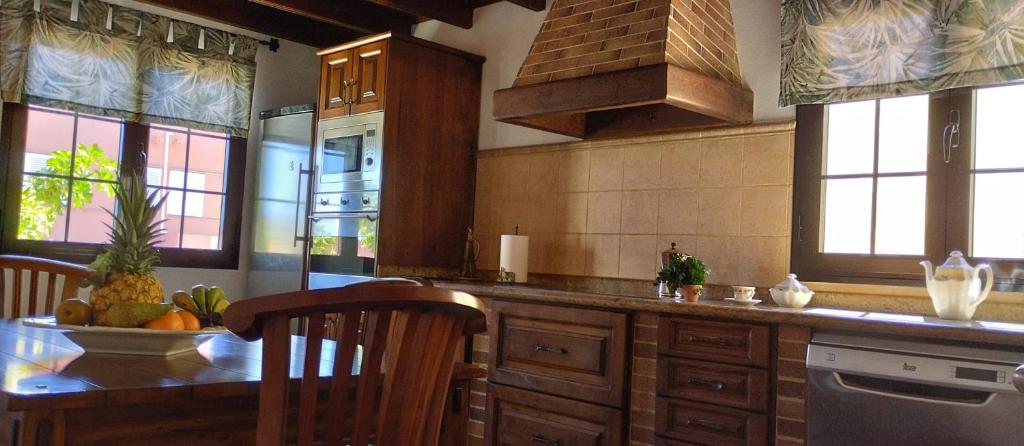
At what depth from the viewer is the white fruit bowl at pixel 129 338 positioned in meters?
1.63

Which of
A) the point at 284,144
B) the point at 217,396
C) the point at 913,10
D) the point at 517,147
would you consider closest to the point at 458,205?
the point at 517,147

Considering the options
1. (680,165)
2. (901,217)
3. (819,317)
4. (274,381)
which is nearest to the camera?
(274,381)

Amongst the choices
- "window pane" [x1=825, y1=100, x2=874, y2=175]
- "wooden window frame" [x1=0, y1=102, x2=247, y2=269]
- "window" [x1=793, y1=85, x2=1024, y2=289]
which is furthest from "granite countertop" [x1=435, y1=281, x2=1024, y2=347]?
"wooden window frame" [x1=0, y1=102, x2=247, y2=269]

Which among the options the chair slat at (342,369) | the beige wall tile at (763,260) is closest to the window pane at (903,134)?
the beige wall tile at (763,260)

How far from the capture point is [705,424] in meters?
2.77

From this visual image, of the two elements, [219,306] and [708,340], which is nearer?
[219,306]

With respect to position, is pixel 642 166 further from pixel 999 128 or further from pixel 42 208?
pixel 42 208

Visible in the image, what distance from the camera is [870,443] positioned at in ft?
7.69

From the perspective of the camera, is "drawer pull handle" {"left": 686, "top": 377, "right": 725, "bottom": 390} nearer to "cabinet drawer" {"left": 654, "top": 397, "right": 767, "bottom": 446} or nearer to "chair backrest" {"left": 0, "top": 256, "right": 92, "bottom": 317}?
"cabinet drawer" {"left": 654, "top": 397, "right": 767, "bottom": 446}

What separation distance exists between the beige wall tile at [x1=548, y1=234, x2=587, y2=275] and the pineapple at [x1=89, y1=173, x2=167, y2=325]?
99.7 inches

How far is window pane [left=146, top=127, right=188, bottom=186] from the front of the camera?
4934 millimetres

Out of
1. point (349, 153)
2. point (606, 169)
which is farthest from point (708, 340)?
point (349, 153)

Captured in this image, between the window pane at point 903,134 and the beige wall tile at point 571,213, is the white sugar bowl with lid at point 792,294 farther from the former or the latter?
the beige wall tile at point 571,213

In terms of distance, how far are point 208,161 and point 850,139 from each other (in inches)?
150
